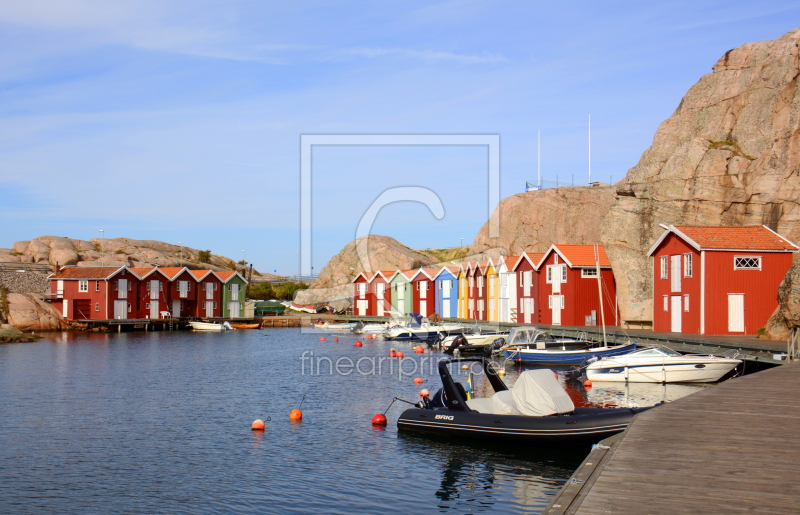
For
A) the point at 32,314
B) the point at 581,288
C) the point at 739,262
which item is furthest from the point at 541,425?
the point at 32,314

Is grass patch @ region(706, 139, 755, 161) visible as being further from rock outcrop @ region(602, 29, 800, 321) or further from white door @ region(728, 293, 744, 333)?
white door @ region(728, 293, 744, 333)

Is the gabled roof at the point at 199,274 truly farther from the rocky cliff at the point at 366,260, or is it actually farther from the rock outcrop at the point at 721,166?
the rock outcrop at the point at 721,166

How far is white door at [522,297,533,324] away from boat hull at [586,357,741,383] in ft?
119

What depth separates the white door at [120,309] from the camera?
96.5m

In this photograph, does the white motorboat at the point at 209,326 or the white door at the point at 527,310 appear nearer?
the white door at the point at 527,310

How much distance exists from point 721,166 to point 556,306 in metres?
19.4

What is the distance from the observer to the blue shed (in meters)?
100

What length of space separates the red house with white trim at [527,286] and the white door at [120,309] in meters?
53.3

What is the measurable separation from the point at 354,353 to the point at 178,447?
38.8 m

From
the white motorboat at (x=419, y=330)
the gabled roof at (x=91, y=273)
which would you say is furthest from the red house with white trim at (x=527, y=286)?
the gabled roof at (x=91, y=273)

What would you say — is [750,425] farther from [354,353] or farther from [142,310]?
[142,310]

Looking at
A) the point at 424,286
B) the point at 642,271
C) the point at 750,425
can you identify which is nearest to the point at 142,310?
the point at 424,286

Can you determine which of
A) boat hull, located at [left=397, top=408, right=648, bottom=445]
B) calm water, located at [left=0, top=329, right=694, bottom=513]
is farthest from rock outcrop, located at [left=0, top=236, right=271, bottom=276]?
boat hull, located at [left=397, top=408, right=648, bottom=445]

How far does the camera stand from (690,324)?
160 ft
